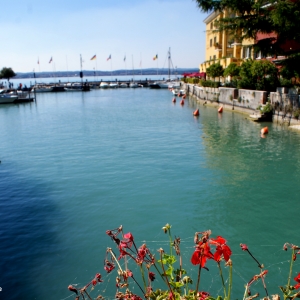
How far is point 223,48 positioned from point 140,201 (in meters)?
47.0

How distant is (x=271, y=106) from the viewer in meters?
27.7

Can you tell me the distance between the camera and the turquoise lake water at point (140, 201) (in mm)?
7941

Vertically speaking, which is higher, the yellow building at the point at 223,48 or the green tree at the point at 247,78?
the yellow building at the point at 223,48

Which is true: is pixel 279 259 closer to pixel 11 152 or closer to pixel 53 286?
pixel 53 286

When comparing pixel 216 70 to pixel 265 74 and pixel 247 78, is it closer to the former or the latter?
pixel 247 78

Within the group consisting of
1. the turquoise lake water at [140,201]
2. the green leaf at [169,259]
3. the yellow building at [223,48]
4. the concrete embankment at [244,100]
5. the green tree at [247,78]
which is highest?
the yellow building at [223,48]

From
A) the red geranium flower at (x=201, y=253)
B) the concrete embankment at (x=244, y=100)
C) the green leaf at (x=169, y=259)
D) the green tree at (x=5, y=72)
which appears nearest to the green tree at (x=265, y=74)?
the concrete embankment at (x=244, y=100)

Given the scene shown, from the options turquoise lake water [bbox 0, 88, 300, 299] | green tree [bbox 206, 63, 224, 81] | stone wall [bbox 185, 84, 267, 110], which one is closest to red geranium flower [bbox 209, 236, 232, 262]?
turquoise lake water [bbox 0, 88, 300, 299]

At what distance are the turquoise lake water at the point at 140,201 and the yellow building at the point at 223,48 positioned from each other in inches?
952

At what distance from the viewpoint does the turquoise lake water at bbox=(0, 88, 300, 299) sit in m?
7.94

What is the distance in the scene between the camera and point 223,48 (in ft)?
176

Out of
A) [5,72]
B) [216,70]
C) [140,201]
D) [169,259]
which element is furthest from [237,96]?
[5,72]

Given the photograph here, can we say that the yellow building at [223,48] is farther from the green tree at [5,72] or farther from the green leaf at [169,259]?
the green tree at [5,72]

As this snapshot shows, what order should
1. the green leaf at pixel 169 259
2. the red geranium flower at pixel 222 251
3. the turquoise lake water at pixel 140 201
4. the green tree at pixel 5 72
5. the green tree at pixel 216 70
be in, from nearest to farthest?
the red geranium flower at pixel 222 251, the green leaf at pixel 169 259, the turquoise lake water at pixel 140 201, the green tree at pixel 216 70, the green tree at pixel 5 72
